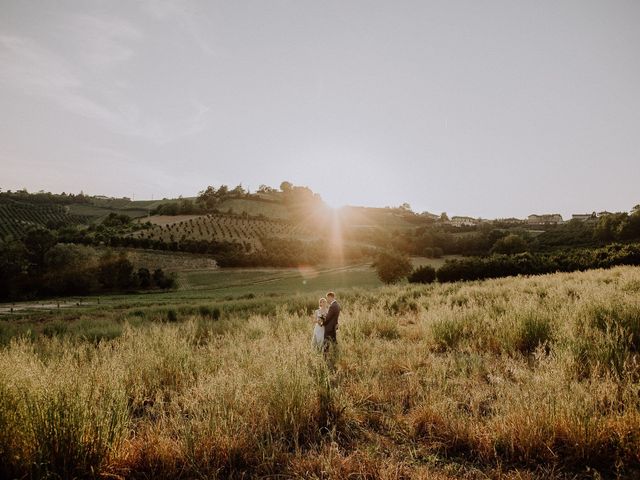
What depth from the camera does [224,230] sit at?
107438mm

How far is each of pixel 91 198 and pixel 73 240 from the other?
129 metres

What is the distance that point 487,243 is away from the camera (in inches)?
3159

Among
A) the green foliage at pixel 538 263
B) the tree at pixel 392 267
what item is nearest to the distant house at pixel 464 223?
the tree at pixel 392 267

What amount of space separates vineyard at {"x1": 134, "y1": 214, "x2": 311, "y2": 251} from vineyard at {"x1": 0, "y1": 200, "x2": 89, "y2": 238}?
4427 centimetres

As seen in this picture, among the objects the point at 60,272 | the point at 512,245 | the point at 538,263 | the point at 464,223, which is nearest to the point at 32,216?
the point at 60,272

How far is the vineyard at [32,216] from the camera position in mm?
116500

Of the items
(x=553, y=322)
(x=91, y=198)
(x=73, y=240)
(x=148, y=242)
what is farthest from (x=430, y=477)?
(x=91, y=198)

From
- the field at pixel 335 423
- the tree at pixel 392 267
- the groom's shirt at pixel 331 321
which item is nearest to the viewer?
the field at pixel 335 423

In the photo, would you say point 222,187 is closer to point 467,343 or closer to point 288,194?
point 288,194

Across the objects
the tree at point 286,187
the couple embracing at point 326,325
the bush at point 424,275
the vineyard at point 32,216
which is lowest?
the bush at point 424,275

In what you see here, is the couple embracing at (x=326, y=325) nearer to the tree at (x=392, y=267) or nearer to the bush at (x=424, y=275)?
the bush at (x=424, y=275)

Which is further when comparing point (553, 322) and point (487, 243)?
point (487, 243)

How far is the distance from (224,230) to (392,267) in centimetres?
7046

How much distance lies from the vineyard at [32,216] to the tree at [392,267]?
121 m
